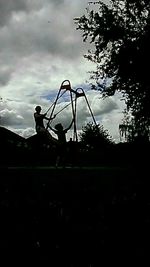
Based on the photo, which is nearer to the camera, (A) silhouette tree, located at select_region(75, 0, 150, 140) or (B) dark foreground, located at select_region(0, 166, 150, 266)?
(B) dark foreground, located at select_region(0, 166, 150, 266)

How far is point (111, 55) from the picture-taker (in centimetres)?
2880

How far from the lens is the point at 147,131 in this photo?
32.3 metres

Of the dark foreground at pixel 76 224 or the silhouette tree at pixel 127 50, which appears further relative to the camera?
the silhouette tree at pixel 127 50

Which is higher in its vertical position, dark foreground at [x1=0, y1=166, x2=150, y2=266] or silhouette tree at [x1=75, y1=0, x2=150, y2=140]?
silhouette tree at [x1=75, y1=0, x2=150, y2=140]

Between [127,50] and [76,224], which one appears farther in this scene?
[127,50]

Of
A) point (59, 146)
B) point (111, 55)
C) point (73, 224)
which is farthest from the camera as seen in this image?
point (111, 55)

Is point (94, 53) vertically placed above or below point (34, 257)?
above

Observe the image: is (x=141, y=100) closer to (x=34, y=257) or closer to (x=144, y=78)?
(x=144, y=78)

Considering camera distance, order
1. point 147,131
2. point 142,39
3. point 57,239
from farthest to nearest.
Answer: point 147,131
point 142,39
point 57,239

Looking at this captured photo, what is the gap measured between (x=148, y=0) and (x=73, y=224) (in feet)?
84.7

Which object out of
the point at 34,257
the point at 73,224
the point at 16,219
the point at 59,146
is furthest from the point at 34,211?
the point at 59,146

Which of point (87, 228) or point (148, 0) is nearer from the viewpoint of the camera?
point (87, 228)

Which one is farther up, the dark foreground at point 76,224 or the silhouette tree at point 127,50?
the silhouette tree at point 127,50

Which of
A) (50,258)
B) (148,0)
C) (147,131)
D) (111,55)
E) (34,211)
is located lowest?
(50,258)
